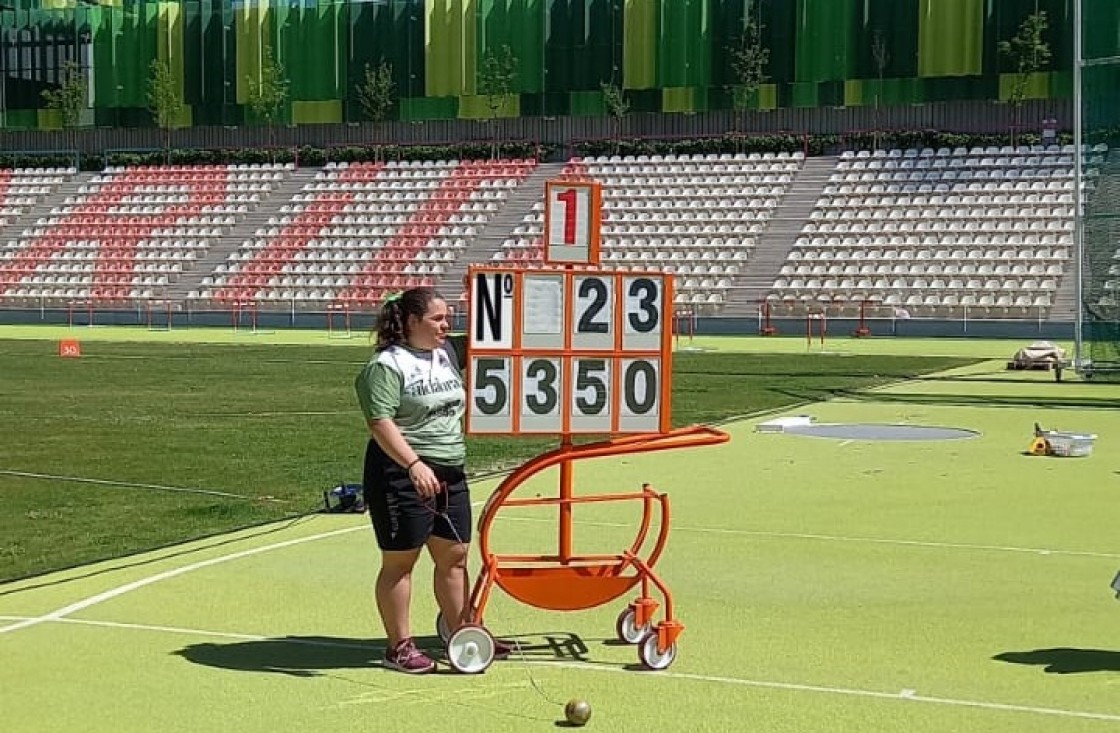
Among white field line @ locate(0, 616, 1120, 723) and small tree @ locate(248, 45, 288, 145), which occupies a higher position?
small tree @ locate(248, 45, 288, 145)

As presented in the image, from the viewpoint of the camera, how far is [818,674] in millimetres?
7406

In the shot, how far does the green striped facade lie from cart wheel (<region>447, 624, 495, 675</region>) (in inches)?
2075

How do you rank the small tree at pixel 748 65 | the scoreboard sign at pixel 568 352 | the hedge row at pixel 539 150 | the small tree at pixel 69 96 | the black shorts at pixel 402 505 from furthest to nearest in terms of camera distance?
the small tree at pixel 69 96
the small tree at pixel 748 65
the hedge row at pixel 539 150
the scoreboard sign at pixel 568 352
the black shorts at pixel 402 505

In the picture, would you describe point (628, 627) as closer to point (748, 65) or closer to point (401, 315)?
point (401, 315)

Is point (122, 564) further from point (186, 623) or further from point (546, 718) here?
point (546, 718)

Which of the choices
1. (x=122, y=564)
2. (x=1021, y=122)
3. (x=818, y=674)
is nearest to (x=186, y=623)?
(x=122, y=564)

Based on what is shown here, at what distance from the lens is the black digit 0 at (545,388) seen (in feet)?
25.3

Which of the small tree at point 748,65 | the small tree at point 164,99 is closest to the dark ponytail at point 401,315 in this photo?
the small tree at point 748,65

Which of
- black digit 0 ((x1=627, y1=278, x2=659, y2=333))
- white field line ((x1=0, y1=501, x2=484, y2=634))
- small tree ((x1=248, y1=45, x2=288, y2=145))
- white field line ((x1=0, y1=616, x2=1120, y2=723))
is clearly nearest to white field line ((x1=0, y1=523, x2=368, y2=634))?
white field line ((x1=0, y1=501, x2=484, y2=634))

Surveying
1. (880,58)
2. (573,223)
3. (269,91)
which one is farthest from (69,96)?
(573,223)

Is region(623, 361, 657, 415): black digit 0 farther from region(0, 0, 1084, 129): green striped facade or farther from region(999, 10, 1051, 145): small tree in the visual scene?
region(0, 0, 1084, 129): green striped facade

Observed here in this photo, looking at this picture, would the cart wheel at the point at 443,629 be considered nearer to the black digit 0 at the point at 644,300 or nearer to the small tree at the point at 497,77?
the black digit 0 at the point at 644,300

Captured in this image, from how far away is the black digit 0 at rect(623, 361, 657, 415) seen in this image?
7.88 meters

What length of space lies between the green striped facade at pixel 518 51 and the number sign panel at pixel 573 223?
5159 cm
